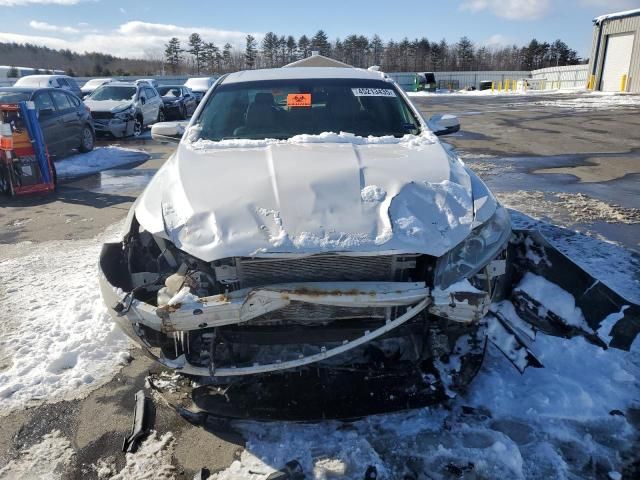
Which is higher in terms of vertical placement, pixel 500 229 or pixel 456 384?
pixel 500 229

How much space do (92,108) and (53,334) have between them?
489 inches

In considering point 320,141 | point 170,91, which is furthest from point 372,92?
point 170,91

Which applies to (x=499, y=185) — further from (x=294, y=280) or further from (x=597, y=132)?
(x=597, y=132)

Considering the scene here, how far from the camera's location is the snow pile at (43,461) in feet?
7.70

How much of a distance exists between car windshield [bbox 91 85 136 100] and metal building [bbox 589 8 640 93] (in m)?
30.0

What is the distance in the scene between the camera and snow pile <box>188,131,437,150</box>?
336 cm

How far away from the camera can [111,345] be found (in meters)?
3.41

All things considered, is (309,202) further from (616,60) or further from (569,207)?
(616,60)

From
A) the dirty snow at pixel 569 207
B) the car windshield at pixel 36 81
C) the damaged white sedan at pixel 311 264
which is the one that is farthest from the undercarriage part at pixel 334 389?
the car windshield at pixel 36 81

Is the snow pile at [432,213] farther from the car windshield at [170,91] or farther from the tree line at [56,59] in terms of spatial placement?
the tree line at [56,59]

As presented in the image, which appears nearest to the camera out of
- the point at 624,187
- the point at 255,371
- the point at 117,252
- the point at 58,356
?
the point at 255,371

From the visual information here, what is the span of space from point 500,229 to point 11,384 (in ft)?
10.2

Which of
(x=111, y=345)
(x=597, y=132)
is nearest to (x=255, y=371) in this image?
(x=111, y=345)

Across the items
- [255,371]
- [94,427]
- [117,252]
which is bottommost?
[94,427]
